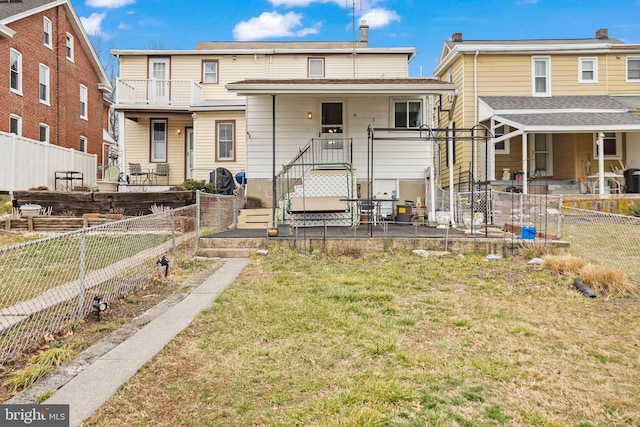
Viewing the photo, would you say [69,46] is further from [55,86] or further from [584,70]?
[584,70]

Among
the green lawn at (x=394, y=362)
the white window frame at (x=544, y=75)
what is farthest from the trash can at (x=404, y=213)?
the white window frame at (x=544, y=75)

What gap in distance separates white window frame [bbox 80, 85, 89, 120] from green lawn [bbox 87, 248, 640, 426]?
2212 cm

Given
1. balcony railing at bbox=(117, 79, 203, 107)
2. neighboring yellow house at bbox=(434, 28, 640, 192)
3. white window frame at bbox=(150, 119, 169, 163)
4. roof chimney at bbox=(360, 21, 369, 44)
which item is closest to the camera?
neighboring yellow house at bbox=(434, 28, 640, 192)

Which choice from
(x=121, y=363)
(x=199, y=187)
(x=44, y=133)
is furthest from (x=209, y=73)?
(x=121, y=363)

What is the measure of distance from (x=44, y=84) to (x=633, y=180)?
82.5 feet

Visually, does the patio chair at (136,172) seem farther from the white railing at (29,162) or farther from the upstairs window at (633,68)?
the upstairs window at (633,68)

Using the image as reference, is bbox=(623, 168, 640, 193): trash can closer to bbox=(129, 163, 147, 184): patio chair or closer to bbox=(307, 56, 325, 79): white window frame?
bbox=(307, 56, 325, 79): white window frame

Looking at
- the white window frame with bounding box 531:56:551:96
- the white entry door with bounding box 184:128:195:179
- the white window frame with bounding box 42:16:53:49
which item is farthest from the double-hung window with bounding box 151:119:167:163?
the white window frame with bounding box 531:56:551:96

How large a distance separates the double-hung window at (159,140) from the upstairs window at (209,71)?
118 inches

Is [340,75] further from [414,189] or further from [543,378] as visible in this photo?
[543,378]

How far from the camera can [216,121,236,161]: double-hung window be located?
17156 mm

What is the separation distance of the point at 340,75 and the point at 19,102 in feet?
45.8

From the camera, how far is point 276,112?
1389cm

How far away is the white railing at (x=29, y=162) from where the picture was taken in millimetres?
13594
